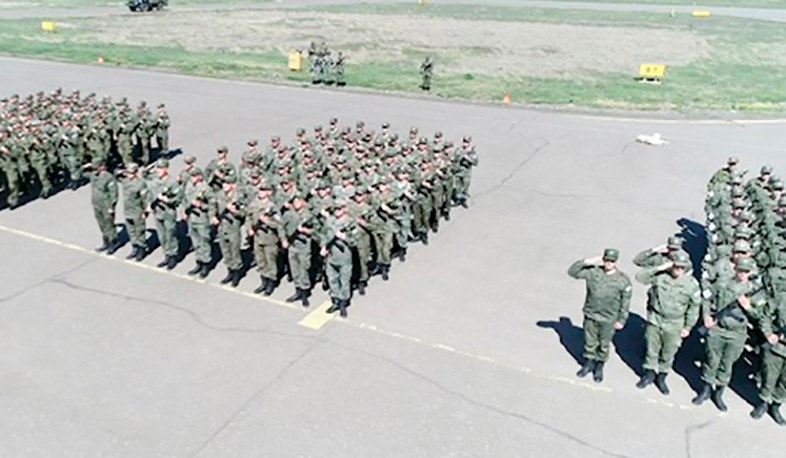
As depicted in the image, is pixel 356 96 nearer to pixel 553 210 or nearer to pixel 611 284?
pixel 553 210

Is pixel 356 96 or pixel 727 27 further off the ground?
pixel 727 27

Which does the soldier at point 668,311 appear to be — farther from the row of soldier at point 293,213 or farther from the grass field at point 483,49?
the grass field at point 483,49

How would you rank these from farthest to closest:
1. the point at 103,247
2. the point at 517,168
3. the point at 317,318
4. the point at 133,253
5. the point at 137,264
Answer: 1. the point at 517,168
2. the point at 103,247
3. the point at 133,253
4. the point at 137,264
5. the point at 317,318

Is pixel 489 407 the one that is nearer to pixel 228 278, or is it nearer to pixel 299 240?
pixel 299 240

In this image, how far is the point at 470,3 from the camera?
73.3 metres

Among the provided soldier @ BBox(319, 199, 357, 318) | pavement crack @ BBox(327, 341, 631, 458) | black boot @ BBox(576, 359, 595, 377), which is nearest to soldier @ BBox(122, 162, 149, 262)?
soldier @ BBox(319, 199, 357, 318)

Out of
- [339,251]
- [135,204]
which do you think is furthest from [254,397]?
[135,204]

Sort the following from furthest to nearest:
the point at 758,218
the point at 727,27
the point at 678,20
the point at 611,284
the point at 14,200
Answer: the point at 678,20 → the point at 727,27 → the point at 14,200 → the point at 758,218 → the point at 611,284

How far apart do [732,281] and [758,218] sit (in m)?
3.35

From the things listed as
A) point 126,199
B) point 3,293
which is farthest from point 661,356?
point 3,293

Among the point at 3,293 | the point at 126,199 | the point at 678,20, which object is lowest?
the point at 3,293

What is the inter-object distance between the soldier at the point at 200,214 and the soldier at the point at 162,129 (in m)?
7.17

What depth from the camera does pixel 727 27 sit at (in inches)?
2088

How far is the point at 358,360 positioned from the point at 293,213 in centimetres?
252
